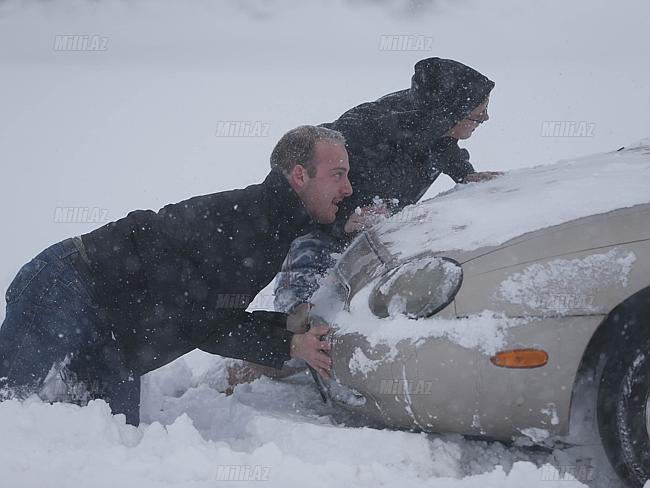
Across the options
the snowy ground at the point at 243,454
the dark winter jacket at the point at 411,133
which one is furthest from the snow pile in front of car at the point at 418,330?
the dark winter jacket at the point at 411,133

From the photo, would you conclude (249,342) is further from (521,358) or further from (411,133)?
(411,133)

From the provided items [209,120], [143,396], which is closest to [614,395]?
[143,396]

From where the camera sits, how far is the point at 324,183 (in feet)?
11.9

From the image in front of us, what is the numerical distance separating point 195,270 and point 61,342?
71 centimetres

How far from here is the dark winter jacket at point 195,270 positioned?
130 inches

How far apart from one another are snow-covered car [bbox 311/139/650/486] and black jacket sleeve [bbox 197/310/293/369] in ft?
1.51

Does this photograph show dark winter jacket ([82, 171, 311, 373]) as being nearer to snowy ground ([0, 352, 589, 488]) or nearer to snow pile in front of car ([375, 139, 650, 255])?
snowy ground ([0, 352, 589, 488])

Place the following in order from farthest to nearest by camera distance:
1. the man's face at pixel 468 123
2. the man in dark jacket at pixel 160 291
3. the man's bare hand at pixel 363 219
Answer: the man's face at pixel 468 123
the man's bare hand at pixel 363 219
the man in dark jacket at pixel 160 291

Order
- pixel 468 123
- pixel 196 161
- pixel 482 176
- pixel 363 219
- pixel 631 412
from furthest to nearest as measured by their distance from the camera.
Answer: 1. pixel 196 161
2. pixel 468 123
3. pixel 482 176
4. pixel 363 219
5. pixel 631 412

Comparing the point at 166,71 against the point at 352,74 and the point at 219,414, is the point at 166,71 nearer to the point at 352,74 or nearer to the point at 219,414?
the point at 352,74

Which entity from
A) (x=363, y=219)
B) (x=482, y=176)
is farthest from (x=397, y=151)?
(x=363, y=219)

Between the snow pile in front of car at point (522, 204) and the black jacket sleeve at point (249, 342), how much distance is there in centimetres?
72

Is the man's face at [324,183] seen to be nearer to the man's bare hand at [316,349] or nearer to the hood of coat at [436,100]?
the man's bare hand at [316,349]

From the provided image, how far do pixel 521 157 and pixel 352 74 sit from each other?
6.27 metres
